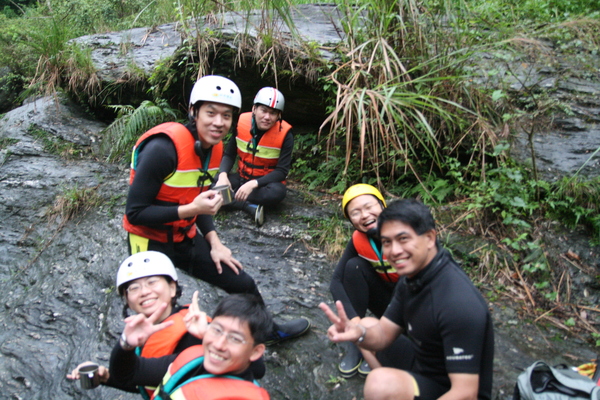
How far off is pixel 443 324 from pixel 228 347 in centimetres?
100

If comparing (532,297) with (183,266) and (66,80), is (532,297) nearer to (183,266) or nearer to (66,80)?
(183,266)

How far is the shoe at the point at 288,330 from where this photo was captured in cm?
338

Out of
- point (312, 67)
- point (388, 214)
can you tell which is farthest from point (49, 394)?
point (312, 67)

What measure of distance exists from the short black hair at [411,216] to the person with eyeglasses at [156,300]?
1.04 metres

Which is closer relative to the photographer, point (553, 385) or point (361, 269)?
point (553, 385)

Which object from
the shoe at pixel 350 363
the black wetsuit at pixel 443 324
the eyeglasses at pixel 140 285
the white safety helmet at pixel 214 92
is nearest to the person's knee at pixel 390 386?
the black wetsuit at pixel 443 324

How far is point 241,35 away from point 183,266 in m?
3.92

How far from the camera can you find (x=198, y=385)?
1873 mm

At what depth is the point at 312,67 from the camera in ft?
18.6

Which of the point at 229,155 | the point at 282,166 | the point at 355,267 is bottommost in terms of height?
the point at 355,267

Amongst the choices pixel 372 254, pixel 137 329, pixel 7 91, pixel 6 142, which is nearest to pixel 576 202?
pixel 372 254

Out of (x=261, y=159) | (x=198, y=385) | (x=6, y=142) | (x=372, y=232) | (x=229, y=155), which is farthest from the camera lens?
(x=6, y=142)

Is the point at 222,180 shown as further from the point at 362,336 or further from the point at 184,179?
the point at 362,336

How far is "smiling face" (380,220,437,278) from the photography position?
2135 mm
